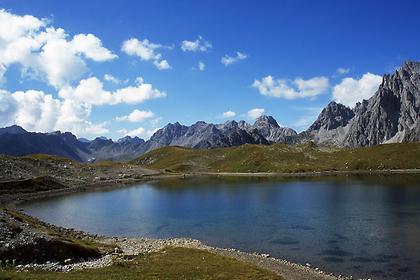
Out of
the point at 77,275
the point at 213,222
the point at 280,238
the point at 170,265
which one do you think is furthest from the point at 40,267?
the point at 213,222

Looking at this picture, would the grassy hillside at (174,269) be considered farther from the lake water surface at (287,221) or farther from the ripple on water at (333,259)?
the ripple on water at (333,259)

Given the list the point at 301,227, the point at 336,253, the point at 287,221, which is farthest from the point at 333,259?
the point at 287,221

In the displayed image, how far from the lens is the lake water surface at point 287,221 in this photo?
64875 mm

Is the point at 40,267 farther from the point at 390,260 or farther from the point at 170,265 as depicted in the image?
the point at 390,260

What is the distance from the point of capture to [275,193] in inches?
6383

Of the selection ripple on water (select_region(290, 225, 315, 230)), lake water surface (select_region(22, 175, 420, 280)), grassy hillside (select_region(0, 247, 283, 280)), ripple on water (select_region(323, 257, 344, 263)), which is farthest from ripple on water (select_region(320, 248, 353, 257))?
ripple on water (select_region(290, 225, 315, 230))

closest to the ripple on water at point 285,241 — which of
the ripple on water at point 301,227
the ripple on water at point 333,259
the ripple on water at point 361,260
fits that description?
the ripple on water at point 301,227

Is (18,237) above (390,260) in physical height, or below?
above

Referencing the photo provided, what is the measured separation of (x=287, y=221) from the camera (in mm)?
98312

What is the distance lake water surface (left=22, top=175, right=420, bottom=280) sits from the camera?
2554 inches

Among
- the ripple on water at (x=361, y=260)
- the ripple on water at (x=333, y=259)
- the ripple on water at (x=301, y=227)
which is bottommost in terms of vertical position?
the ripple on water at (x=333, y=259)

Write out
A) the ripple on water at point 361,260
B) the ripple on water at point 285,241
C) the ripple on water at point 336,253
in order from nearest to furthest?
the ripple on water at point 361,260
the ripple on water at point 336,253
the ripple on water at point 285,241

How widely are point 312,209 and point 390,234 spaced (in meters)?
37.9

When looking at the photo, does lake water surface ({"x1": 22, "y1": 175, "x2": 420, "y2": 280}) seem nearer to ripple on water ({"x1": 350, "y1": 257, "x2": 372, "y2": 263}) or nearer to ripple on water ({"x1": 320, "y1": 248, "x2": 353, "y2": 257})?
ripple on water ({"x1": 320, "y1": 248, "x2": 353, "y2": 257})
